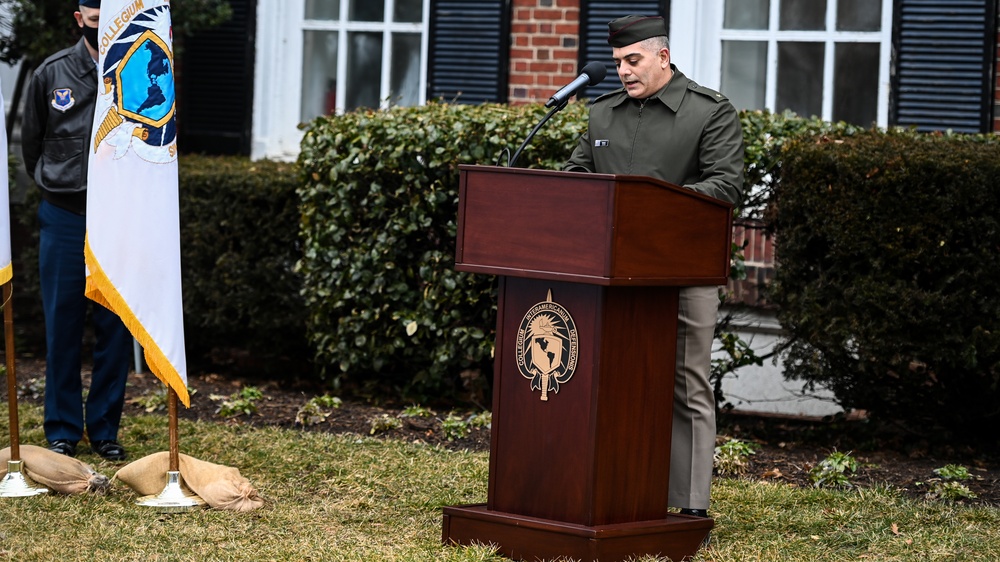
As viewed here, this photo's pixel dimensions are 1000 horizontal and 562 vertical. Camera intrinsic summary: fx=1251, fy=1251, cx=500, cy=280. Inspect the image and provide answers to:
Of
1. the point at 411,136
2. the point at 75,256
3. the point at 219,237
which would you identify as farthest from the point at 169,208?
the point at 219,237

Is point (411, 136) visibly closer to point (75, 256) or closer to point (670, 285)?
point (75, 256)

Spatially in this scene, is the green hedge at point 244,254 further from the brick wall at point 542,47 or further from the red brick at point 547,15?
the red brick at point 547,15

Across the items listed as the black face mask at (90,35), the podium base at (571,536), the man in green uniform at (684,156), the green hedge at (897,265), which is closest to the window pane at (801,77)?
the green hedge at (897,265)

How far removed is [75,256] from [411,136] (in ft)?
6.30

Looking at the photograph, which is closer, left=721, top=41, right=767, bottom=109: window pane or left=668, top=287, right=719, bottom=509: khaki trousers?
left=668, top=287, right=719, bottom=509: khaki trousers

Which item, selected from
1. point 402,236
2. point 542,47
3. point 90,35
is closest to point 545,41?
point 542,47

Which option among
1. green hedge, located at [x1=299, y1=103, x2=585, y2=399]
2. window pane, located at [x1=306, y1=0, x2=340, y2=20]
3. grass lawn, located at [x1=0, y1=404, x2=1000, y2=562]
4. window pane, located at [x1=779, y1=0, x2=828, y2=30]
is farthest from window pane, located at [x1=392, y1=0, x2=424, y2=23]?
grass lawn, located at [x1=0, y1=404, x2=1000, y2=562]

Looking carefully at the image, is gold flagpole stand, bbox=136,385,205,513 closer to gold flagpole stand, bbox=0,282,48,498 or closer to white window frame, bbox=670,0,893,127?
gold flagpole stand, bbox=0,282,48,498

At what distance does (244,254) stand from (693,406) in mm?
3987

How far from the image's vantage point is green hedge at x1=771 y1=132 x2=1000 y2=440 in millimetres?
5672

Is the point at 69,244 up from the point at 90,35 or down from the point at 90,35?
down

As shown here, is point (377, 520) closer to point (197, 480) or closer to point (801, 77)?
point (197, 480)

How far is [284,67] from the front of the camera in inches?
366

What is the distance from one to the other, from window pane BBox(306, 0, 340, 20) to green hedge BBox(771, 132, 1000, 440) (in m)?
4.32
